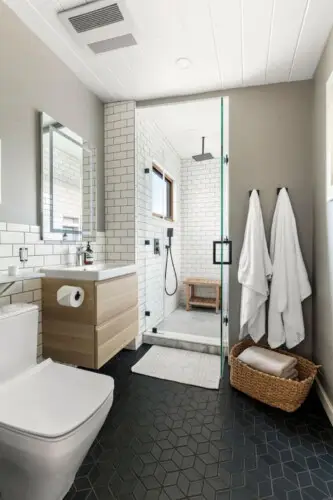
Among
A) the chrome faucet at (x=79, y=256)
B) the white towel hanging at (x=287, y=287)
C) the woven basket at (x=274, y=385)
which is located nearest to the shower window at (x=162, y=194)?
the chrome faucet at (x=79, y=256)

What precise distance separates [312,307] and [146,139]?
2390 millimetres

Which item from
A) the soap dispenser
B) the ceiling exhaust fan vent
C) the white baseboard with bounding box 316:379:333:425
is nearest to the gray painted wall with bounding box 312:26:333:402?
the white baseboard with bounding box 316:379:333:425

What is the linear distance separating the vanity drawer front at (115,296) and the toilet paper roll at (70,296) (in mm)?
110

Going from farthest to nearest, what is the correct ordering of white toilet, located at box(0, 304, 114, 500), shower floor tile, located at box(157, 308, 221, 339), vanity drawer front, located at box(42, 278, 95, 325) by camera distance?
shower floor tile, located at box(157, 308, 221, 339)
vanity drawer front, located at box(42, 278, 95, 325)
white toilet, located at box(0, 304, 114, 500)

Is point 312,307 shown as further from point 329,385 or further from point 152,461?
point 152,461

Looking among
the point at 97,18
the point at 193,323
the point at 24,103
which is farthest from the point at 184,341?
the point at 97,18

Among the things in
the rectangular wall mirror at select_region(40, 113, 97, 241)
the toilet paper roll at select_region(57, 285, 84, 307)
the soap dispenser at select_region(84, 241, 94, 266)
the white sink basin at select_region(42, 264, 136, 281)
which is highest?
the rectangular wall mirror at select_region(40, 113, 97, 241)

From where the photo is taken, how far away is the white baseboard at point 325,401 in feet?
5.60

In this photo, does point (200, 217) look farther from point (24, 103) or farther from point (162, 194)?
point (24, 103)

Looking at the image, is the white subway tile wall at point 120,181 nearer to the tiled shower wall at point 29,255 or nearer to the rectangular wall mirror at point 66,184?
the rectangular wall mirror at point 66,184

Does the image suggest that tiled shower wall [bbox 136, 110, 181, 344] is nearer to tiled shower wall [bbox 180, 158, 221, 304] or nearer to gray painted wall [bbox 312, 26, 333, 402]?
tiled shower wall [bbox 180, 158, 221, 304]

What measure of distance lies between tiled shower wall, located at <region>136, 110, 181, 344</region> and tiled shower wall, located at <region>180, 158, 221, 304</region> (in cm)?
56

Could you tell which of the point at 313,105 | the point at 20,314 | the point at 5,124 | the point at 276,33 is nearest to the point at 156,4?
the point at 276,33

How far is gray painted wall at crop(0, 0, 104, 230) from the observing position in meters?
1.59
